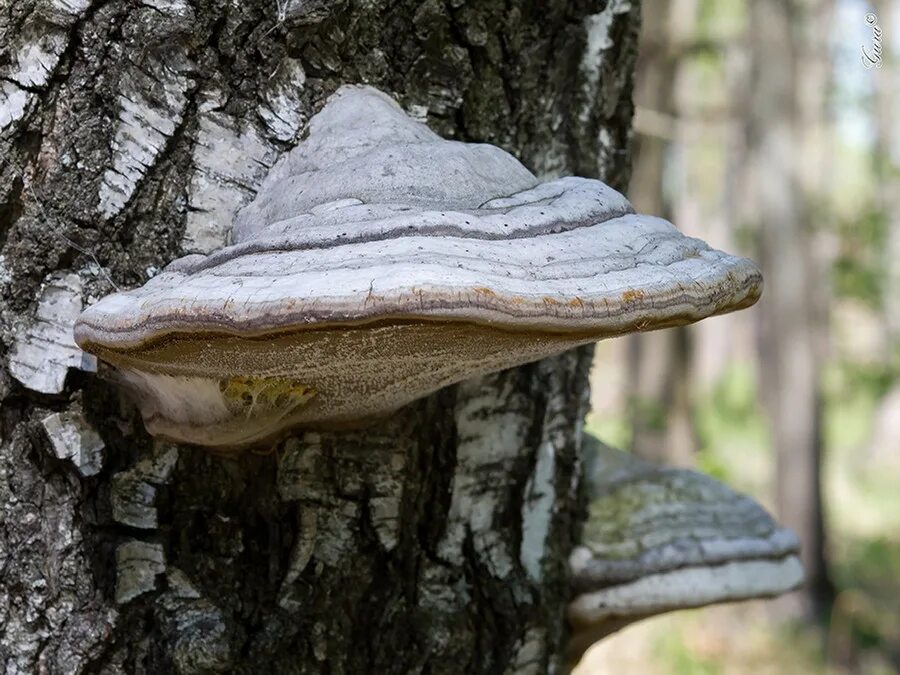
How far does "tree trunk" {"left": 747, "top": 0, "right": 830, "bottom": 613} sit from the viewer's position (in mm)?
8086

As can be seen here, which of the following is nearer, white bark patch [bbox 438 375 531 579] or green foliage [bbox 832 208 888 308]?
white bark patch [bbox 438 375 531 579]

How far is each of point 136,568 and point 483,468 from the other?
596 millimetres

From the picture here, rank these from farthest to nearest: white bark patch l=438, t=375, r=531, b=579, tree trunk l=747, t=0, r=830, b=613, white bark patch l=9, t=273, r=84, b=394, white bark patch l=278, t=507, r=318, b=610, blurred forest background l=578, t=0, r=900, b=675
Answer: tree trunk l=747, t=0, r=830, b=613 < blurred forest background l=578, t=0, r=900, b=675 < white bark patch l=438, t=375, r=531, b=579 < white bark patch l=278, t=507, r=318, b=610 < white bark patch l=9, t=273, r=84, b=394

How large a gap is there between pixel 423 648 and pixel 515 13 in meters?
1.07

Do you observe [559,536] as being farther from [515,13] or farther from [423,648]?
[515,13]

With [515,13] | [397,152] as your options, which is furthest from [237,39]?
[515,13]

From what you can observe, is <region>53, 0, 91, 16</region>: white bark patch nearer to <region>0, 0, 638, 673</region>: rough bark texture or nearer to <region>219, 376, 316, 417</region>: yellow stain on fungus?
<region>0, 0, 638, 673</region>: rough bark texture

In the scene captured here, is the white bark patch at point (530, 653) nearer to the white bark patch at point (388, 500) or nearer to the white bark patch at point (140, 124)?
the white bark patch at point (388, 500)

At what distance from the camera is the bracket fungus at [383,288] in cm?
95

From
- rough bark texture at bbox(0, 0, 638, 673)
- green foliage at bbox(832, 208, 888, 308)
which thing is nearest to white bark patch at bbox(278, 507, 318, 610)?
rough bark texture at bbox(0, 0, 638, 673)

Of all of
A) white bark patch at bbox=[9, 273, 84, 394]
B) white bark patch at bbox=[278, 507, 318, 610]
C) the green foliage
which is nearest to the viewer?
white bark patch at bbox=[9, 273, 84, 394]

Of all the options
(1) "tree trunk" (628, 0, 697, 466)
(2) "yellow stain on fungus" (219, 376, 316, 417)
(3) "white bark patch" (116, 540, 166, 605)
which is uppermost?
(1) "tree trunk" (628, 0, 697, 466)

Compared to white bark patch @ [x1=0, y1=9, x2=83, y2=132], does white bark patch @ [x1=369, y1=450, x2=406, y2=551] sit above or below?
below

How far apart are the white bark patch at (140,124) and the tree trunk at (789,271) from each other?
24.4ft
